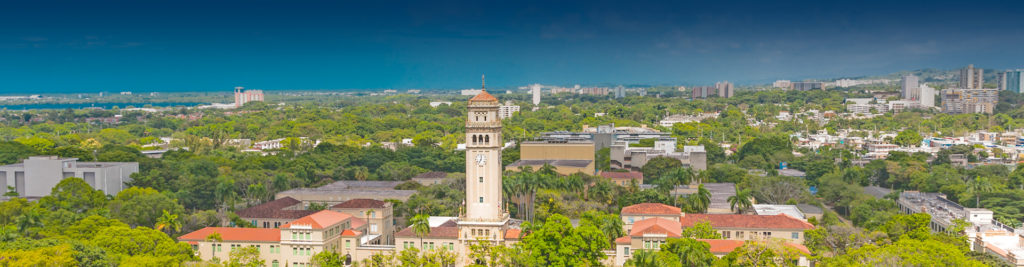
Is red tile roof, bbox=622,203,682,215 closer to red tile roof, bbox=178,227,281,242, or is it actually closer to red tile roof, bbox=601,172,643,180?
red tile roof, bbox=178,227,281,242

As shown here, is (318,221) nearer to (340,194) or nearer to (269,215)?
(269,215)

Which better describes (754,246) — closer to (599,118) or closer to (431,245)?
(431,245)

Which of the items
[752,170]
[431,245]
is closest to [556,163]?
[752,170]

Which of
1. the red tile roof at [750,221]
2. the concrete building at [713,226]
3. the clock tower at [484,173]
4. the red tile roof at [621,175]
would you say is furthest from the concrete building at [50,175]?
the red tile roof at [750,221]

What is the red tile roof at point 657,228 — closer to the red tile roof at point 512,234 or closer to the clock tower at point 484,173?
the red tile roof at point 512,234

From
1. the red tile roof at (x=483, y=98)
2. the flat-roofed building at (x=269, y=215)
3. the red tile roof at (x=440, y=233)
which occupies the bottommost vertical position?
the flat-roofed building at (x=269, y=215)

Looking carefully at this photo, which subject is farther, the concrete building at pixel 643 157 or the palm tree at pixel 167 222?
the concrete building at pixel 643 157
